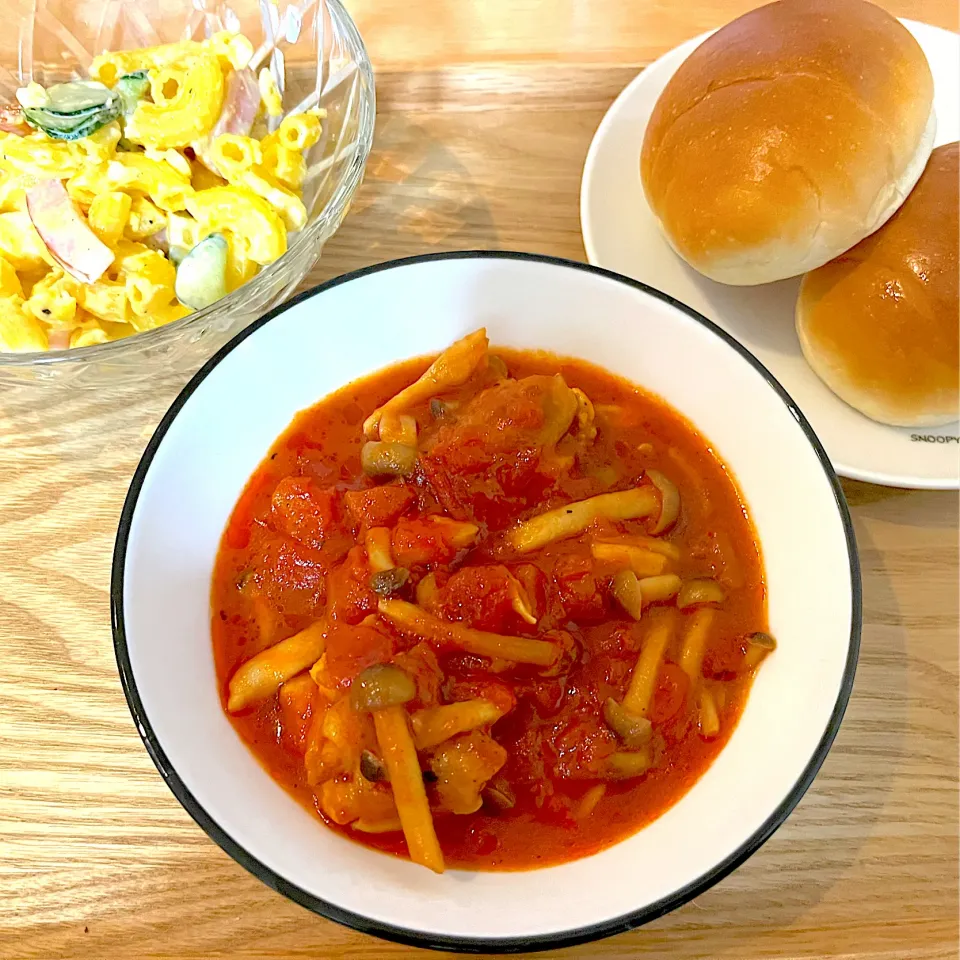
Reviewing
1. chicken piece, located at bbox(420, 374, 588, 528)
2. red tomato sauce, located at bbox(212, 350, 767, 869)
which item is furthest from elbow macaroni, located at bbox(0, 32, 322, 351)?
chicken piece, located at bbox(420, 374, 588, 528)

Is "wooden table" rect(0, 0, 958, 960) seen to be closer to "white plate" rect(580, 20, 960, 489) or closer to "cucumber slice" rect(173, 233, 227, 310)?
"white plate" rect(580, 20, 960, 489)

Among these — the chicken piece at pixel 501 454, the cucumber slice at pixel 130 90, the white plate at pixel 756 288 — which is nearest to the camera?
the chicken piece at pixel 501 454

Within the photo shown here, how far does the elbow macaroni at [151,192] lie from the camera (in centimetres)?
164

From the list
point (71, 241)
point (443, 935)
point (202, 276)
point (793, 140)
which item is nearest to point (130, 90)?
point (71, 241)

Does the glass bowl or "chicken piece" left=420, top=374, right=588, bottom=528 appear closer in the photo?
"chicken piece" left=420, top=374, right=588, bottom=528

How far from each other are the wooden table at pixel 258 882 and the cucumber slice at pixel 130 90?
1.70 ft

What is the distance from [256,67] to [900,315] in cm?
155

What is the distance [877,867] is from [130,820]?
49.6 inches

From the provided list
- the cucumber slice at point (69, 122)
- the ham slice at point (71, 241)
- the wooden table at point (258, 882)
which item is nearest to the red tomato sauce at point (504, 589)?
the wooden table at point (258, 882)

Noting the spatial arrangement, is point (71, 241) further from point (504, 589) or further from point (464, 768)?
point (464, 768)

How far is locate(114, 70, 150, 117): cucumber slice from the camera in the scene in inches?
72.2

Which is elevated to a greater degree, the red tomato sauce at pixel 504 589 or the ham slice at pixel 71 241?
the ham slice at pixel 71 241

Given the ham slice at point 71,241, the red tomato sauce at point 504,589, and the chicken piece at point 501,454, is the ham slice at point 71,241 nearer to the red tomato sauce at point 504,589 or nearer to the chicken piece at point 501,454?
the red tomato sauce at point 504,589

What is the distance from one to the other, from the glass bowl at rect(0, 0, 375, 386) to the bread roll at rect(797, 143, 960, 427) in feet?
3.33
